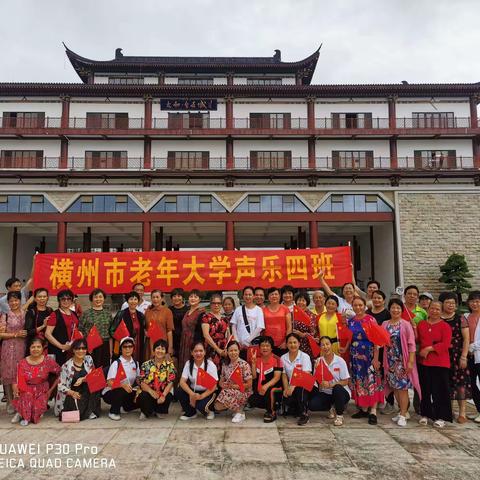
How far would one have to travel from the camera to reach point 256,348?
5.67 meters

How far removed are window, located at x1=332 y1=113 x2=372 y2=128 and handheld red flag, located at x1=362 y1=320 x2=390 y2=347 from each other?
22410mm

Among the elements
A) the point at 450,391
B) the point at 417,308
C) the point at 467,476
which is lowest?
the point at 467,476

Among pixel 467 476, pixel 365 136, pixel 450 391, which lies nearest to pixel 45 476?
pixel 467 476

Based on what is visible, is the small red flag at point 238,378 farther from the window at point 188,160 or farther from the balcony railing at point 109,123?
the balcony railing at point 109,123

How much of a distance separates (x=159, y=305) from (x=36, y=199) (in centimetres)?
1777

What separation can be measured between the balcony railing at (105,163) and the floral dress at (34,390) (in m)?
20.7

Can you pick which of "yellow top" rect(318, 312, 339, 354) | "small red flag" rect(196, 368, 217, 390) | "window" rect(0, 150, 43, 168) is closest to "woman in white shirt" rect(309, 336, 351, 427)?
"yellow top" rect(318, 312, 339, 354)

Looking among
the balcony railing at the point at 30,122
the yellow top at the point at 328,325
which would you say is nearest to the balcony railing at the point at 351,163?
the balcony railing at the point at 30,122

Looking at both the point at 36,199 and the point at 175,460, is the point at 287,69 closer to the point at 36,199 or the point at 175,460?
the point at 36,199

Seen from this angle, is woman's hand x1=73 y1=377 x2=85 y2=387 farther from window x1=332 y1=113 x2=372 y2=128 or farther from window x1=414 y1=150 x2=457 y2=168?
window x1=414 y1=150 x2=457 y2=168

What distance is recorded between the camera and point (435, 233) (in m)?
20.4

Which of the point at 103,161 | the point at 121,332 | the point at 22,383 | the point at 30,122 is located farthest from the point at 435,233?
the point at 30,122

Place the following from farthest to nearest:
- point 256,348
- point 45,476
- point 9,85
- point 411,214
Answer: point 9,85 < point 411,214 < point 256,348 < point 45,476

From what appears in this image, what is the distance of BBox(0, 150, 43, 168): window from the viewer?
80.4ft
